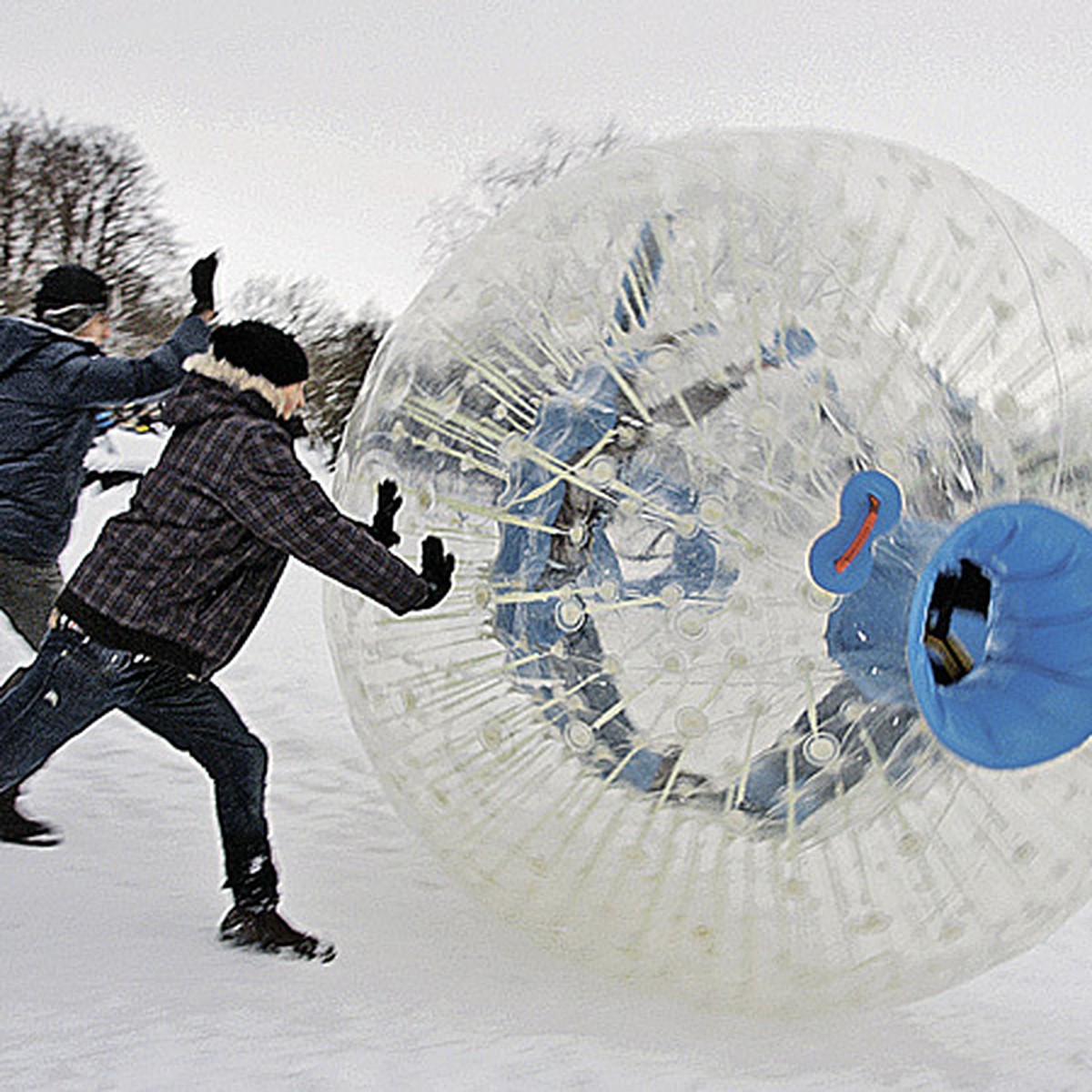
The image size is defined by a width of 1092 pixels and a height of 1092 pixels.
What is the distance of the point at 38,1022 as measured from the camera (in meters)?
2.05

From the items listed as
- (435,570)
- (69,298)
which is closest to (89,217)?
(69,298)

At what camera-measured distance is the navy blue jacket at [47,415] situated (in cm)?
312

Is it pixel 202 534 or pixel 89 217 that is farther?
pixel 89 217

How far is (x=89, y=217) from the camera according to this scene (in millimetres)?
14164

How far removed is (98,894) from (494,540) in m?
1.18

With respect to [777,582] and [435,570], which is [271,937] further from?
[777,582]

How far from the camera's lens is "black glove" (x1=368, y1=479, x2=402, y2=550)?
7.39ft

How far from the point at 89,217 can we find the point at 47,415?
11773 mm

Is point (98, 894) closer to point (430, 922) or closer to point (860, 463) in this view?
point (430, 922)

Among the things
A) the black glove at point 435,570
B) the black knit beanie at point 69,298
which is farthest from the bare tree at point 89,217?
the black glove at point 435,570

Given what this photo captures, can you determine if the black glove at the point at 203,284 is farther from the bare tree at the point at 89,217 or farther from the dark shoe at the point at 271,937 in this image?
the bare tree at the point at 89,217

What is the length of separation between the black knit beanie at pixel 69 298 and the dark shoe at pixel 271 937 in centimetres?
159

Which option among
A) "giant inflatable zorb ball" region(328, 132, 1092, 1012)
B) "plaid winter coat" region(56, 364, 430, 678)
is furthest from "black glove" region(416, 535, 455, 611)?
"plaid winter coat" region(56, 364, 430, 678)

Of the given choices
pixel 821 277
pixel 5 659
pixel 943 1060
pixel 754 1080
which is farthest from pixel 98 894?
pixel 5 659
